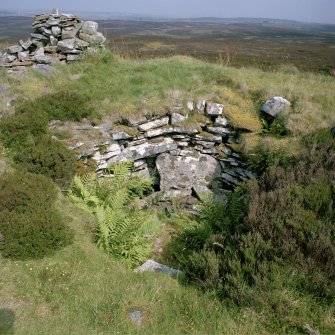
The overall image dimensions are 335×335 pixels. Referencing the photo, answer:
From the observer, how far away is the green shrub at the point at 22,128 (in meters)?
9.89

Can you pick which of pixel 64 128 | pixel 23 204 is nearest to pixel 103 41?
pixel 64 128

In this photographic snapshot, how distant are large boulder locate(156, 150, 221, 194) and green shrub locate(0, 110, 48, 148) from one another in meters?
3.82

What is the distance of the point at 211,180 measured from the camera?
1165 centimetres

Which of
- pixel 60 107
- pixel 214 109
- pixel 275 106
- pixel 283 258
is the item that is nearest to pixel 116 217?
pixel 283 258

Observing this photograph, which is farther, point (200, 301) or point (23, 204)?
point (23, 204)

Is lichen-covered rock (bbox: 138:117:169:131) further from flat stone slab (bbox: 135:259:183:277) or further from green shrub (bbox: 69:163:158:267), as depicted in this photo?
flat stone slab (bbox: 135:259:183:277)

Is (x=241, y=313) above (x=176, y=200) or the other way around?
above

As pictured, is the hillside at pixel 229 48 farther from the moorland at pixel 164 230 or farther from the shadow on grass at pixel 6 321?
the shadow on grass at pixel 6 321

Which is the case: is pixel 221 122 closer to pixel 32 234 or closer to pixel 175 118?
pixel 175 118

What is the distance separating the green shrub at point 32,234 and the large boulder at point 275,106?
731cm

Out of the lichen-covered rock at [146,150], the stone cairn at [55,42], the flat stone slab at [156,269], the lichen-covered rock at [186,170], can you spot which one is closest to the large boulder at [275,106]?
the lichen-covered rock at [186,170]

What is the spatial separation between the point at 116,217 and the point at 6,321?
127 inches

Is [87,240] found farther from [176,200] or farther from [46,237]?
[176,200]

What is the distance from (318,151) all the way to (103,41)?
412 inches
